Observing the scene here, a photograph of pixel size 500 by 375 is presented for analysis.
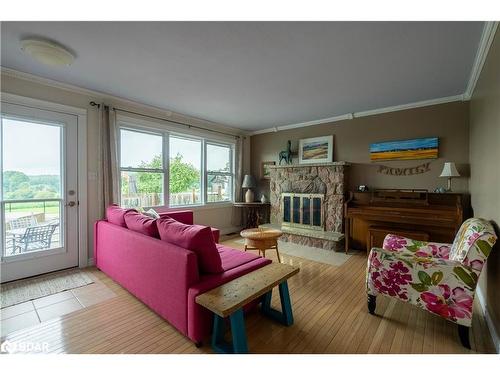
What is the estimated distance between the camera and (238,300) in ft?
4.63

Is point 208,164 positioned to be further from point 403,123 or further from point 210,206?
point 403,123

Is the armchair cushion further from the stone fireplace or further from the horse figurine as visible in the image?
the horse figurine

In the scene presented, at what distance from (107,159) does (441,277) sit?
3.76 metres

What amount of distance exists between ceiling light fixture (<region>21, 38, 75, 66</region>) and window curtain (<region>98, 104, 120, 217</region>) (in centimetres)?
112

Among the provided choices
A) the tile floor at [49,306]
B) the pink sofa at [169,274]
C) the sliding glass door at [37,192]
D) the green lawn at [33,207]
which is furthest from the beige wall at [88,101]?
the tile floor at [49,306]

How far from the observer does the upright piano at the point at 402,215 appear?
3.08 metres

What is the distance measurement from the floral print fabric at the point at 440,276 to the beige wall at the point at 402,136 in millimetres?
1736

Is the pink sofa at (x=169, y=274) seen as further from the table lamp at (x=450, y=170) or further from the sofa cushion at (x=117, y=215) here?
the table lamp at (x=450, y=170)

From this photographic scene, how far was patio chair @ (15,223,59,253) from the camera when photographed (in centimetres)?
268

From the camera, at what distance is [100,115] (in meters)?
3.17

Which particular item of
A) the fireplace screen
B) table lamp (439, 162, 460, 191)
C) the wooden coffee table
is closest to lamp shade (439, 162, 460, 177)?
table lamp (439, 162, 460, 191)

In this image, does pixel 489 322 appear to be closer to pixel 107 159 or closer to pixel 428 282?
pixel 428 282
